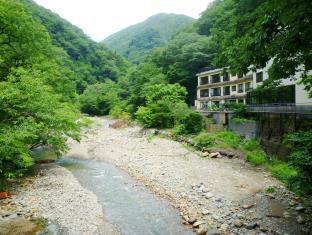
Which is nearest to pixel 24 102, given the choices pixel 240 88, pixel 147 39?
pixel 240 88

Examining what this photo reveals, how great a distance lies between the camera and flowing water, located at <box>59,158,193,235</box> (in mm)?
10047

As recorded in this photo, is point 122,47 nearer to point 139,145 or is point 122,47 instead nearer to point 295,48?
point 139,145

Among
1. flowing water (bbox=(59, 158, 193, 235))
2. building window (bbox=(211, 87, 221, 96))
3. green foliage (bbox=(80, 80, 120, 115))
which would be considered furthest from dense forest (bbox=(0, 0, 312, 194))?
green foliage (bbox=(80, 80, 120, 115))

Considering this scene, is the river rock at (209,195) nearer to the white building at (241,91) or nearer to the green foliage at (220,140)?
the green foliage at (220,140)

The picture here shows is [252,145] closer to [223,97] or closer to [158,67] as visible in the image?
[223,97]

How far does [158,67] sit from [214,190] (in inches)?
1592

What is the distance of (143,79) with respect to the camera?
1837 inches

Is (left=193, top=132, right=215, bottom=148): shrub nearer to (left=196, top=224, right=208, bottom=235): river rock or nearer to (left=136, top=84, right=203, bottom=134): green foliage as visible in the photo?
(left=136, top=84, right=203, bottom=134): green foliage

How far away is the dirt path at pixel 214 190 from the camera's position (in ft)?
31.9

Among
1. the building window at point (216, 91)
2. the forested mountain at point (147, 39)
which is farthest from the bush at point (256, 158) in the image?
the forested mountain at point (147, 39)

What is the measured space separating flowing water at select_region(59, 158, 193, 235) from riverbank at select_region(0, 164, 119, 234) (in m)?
0.55

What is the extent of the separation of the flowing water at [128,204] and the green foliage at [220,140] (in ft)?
24.3

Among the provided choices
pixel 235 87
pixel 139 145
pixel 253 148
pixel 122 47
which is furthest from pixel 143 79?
pixel 122 47

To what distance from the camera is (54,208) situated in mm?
11375
